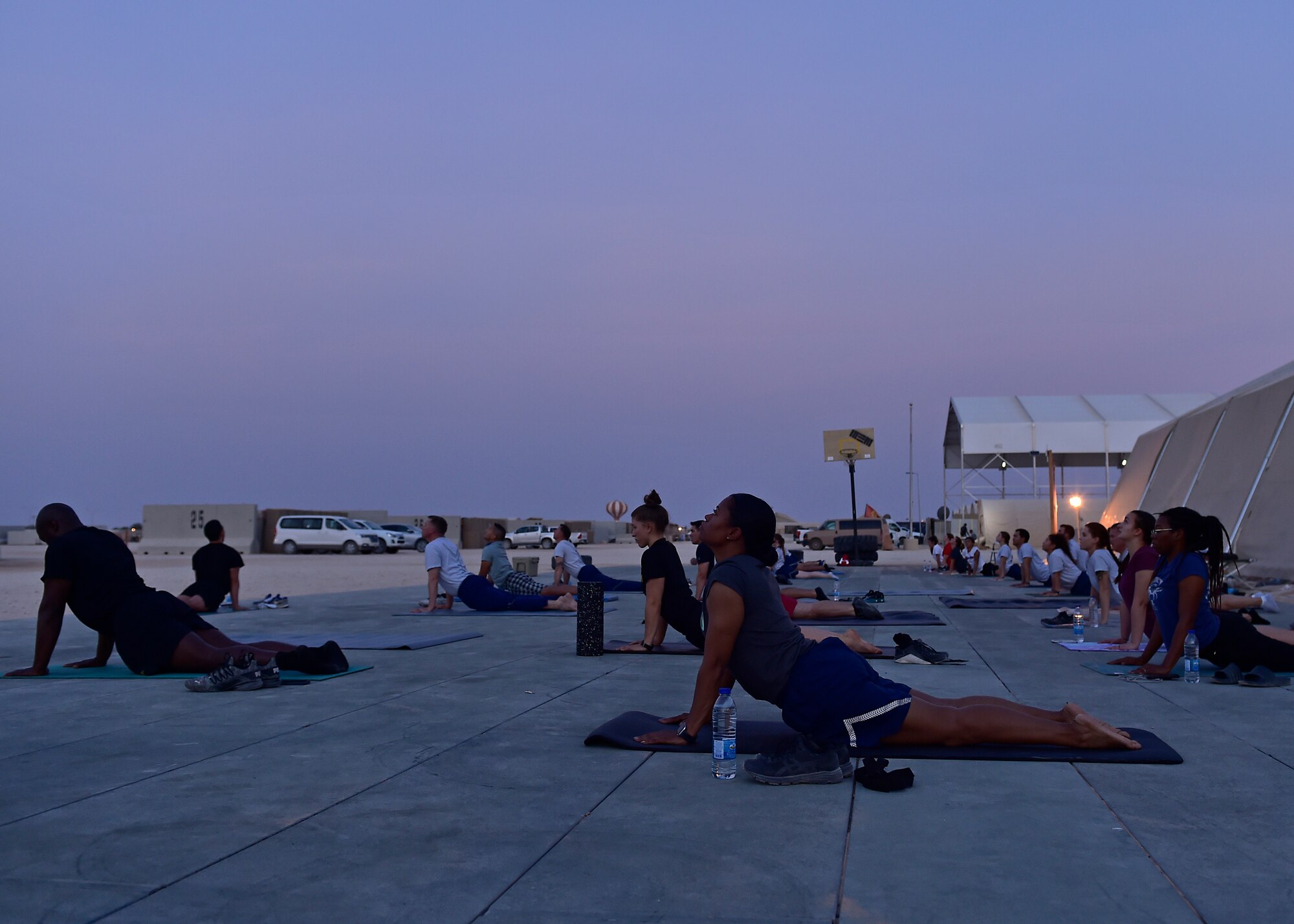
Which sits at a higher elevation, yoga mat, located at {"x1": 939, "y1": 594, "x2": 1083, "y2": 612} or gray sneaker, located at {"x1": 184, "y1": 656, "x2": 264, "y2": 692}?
yoga mat, located at {"x1": 939, "y1": 594, "x2": 1083, "y2": 612}

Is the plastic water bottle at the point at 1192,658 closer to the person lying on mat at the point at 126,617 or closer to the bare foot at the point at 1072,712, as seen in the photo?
the bare foot at the point at 1072,712

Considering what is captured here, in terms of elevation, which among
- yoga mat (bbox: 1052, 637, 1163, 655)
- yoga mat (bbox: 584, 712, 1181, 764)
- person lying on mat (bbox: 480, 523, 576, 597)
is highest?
person lying on mat (bbox: 480, 523, 576, 597)

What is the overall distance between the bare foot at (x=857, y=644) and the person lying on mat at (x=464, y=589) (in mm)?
6074

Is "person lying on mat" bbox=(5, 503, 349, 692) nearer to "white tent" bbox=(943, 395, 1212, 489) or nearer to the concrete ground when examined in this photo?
the concrete ground

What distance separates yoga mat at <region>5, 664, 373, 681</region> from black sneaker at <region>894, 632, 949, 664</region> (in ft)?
14.2

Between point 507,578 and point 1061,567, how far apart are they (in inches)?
349

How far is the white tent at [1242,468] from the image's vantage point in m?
18.0

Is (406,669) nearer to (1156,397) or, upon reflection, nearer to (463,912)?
(463,912)

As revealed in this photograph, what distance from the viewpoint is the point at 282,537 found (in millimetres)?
43031

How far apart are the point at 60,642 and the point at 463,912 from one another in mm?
9491

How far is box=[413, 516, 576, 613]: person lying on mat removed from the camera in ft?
45.0

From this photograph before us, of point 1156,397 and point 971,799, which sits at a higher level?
point 1156,397

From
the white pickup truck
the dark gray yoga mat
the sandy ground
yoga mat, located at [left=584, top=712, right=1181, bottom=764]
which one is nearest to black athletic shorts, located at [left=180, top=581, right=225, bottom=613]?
the sandy ground

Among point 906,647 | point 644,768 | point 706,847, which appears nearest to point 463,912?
point 706,847
